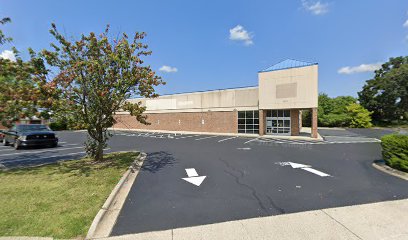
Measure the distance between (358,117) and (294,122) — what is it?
73.1ft

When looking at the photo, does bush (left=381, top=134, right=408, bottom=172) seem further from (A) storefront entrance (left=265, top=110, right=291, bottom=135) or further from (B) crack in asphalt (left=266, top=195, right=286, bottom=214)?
(A) storefront entrance (left=265, top=110, right=291, bottom=135)

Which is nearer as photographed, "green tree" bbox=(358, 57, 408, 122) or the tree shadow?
the tree shadow

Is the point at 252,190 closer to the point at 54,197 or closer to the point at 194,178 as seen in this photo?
the point at 194,178

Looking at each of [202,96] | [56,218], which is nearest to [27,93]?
[56,218]

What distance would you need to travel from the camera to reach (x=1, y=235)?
3.63m

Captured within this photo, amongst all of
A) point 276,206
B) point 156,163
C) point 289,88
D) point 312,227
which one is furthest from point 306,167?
point 289,88

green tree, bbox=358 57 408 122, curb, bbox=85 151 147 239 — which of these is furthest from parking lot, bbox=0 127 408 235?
green tree, bbox=358 57 408 122

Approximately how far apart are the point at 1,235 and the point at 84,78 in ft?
19.1

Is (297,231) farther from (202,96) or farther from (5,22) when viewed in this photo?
(202,96)

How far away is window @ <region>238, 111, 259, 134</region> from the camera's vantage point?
79.9 feet

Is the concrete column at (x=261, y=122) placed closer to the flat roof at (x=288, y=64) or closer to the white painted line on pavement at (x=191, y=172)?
the flat roof at (x=288, y=64)

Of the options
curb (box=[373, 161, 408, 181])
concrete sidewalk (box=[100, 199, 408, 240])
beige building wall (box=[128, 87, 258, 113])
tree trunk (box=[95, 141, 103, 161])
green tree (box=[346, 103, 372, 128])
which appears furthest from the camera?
green tree (box=[346, 103, 372, 128])

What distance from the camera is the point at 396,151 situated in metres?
7.79

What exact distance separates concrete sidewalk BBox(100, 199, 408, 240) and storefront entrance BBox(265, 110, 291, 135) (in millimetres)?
18900
